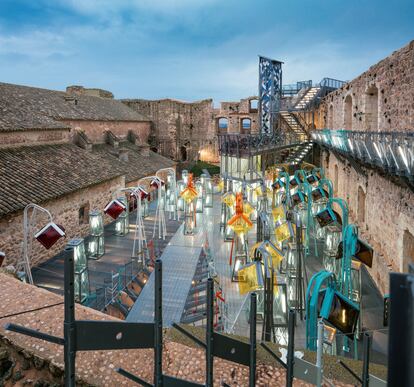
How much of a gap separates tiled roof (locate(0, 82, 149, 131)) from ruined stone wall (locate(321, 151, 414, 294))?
1227 cm

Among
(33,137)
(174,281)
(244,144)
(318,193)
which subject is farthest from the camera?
(244,144)

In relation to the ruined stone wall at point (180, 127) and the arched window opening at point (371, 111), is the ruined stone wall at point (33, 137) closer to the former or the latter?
the arched window opening at point (371, 111)

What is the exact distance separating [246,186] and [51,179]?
792 centimetres

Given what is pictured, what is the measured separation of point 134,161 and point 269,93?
406 inches

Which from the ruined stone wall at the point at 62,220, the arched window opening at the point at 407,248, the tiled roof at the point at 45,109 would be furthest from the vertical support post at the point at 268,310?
the tiled roof at the point at 45,109

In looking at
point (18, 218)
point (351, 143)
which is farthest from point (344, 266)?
point (18, 218)

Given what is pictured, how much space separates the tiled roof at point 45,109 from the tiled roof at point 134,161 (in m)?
2.10

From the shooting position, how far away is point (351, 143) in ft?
37.8

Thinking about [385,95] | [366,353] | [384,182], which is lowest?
[366,353]

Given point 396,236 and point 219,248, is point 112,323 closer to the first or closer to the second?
point 396,236

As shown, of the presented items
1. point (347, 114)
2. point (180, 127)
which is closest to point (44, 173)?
point (347, 114)

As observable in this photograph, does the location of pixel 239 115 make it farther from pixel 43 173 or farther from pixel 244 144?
pixel 43 173

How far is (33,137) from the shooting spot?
1488cm

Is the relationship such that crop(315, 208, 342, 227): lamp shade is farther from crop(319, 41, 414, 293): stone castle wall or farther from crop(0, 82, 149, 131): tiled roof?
crop(0, 82, 149, 131): tiled roof
